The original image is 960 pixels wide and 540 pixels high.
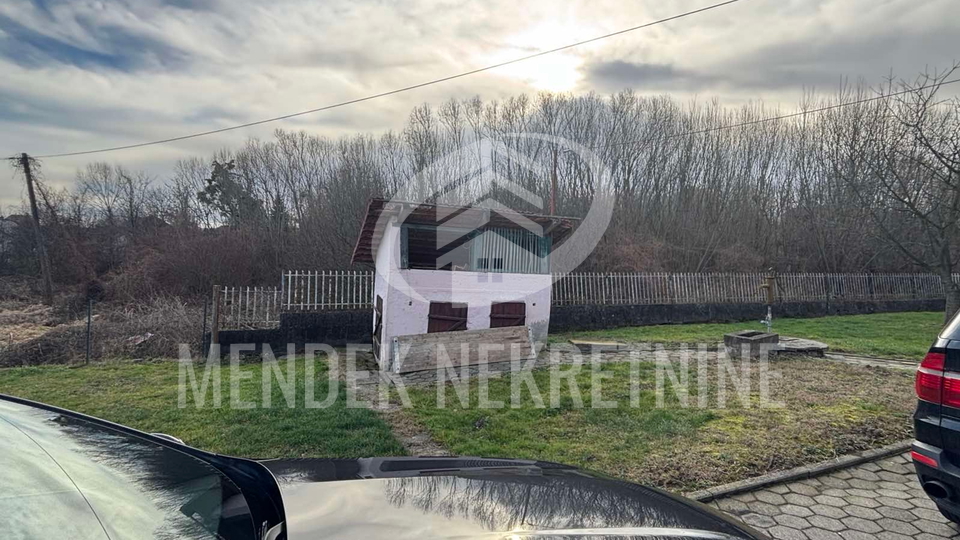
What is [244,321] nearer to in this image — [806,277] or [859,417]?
[859,417]

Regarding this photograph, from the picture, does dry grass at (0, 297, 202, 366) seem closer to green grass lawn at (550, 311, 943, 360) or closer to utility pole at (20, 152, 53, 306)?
green grass lawn at (550, 311, 943, 360)

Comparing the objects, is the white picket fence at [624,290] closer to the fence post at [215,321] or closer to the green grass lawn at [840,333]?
the fence post at [215,321]

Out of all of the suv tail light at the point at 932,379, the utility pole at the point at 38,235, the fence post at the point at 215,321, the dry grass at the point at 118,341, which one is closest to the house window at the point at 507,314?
the fence post at the point at 215,321

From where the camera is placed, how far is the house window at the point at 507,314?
8.98 metres

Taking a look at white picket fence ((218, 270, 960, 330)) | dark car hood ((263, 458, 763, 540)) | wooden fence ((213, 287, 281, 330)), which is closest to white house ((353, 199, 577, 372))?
white picket fence ((218, 270, 960, 330))

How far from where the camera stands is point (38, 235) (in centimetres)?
1947

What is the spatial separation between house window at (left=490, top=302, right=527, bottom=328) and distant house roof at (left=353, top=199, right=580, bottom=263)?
5.18 ft

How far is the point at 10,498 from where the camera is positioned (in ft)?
3.43

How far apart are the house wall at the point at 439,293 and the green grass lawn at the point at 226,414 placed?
5.43 feet

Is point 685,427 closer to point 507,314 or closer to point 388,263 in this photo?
point 507,314

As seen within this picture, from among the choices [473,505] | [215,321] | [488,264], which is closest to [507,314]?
[488,264]

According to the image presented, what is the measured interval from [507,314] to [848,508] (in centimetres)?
643

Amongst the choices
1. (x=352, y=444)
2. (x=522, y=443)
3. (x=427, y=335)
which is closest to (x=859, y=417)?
(x=522, y=443)

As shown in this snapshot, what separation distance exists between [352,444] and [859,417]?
202 inches
